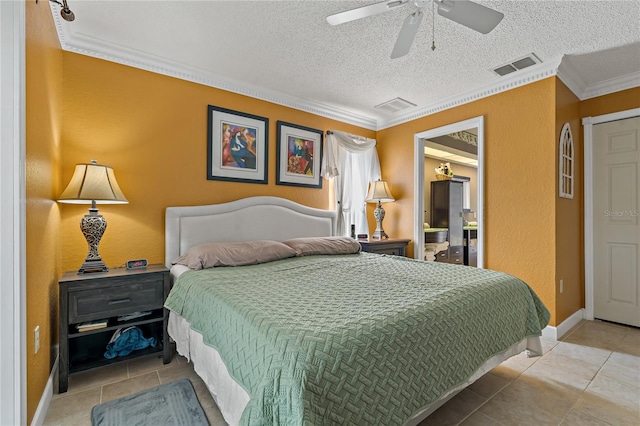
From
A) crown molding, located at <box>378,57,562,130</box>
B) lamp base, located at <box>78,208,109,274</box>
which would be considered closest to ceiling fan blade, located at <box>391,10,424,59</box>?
crown molding, located at <box>378,57,562,130</box>

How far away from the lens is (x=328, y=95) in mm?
3598

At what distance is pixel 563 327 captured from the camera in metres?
2.94

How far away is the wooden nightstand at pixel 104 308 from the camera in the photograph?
1.97 m

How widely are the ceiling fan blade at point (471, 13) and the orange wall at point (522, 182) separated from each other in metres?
1.66

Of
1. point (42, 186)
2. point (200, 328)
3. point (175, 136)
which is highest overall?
point (175, 136)

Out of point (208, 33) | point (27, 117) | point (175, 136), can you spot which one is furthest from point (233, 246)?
point (208, 33)

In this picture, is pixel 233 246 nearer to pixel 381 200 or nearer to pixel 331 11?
pixel 331 11

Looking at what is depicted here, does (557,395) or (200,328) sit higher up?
(200,328)

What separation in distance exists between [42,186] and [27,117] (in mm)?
492

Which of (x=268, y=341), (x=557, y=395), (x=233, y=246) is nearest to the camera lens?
(x=268, y=341)

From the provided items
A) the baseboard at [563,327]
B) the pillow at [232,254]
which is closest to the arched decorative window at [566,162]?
the baseboard at [563,327]

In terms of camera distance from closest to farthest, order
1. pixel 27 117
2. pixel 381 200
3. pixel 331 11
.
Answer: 1. pixel 27 117
2. pixel 331 11
3. pixel 381 200

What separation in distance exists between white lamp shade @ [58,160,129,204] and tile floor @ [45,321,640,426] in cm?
125

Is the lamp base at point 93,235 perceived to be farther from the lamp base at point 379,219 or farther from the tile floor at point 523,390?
the lamp base at point 379,219
